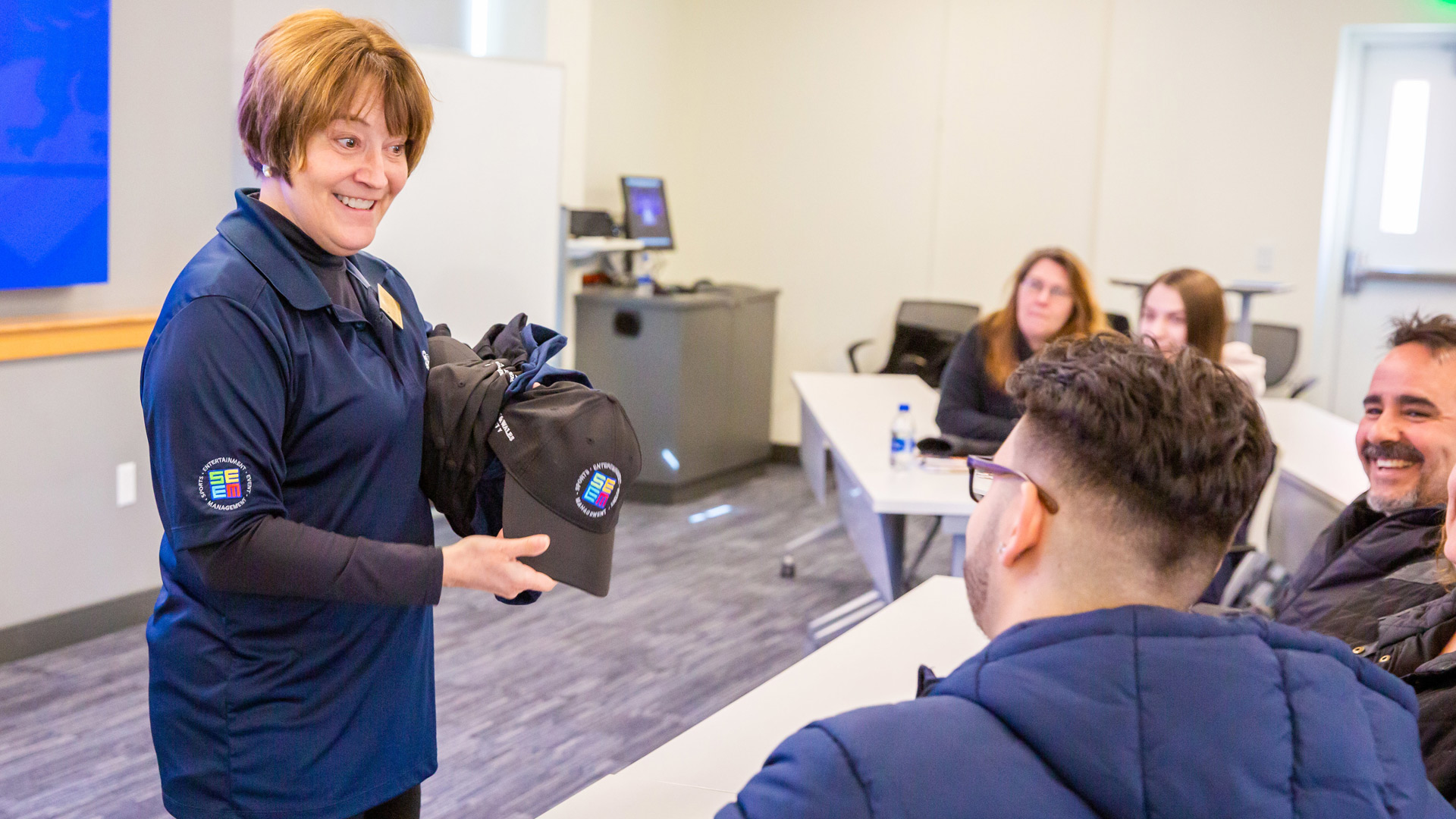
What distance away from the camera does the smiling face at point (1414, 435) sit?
6.91ft

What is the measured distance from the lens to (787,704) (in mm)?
1792

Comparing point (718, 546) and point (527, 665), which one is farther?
point (718, 546)

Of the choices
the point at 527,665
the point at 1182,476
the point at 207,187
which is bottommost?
the point at 527,665

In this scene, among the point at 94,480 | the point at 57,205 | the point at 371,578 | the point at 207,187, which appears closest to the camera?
→ the point at 371,578

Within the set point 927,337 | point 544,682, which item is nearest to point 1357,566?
point 544,682

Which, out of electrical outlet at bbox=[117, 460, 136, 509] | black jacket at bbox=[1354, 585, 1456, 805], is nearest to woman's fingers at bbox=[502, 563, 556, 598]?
black jacket at bbox=[1354, 585, 1456, 805]

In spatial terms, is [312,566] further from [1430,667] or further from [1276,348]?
[1276,348]

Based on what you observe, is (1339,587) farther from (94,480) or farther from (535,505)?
(94,480)

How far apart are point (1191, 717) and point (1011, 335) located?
3.25 metres

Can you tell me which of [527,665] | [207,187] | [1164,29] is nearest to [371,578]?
[527,665]

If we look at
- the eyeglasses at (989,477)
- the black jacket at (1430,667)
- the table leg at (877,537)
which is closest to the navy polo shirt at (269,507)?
the eyeglasses at (989,477)

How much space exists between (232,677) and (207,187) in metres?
3.11

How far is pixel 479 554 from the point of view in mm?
1408

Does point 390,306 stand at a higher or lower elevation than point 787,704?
higher
